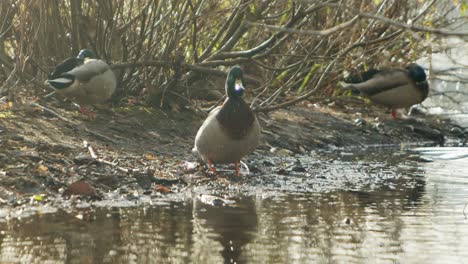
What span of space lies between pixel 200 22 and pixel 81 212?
14.5 ft

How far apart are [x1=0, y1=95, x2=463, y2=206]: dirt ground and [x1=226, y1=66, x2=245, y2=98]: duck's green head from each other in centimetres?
74

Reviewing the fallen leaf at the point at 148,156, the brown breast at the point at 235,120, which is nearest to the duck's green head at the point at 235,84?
the brown breast at the point at 235,120

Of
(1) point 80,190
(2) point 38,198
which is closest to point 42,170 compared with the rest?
(1) point 80,190

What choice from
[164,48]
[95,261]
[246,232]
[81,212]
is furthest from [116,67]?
[95,261]

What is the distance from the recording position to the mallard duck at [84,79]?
10.6 metres

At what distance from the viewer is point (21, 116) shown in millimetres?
10102

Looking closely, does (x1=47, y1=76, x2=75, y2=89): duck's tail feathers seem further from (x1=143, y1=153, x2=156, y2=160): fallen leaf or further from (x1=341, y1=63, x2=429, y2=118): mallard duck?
(x1=341, y1=63, x2=429, y2=118): mallard duck

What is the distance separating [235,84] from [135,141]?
60.4 inches

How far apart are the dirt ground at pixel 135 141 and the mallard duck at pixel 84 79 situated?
218 millimetres

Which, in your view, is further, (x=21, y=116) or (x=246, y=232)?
(x=21, y=116)

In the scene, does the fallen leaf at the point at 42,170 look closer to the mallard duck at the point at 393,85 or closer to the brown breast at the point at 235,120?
the brown breast at the point at 235,120

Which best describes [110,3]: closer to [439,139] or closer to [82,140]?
[82,140]

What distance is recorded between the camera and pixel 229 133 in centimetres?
887

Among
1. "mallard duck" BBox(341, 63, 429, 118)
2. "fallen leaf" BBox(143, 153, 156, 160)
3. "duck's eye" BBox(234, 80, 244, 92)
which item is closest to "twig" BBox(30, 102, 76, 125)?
"fallen leaf" BBox(143, 153, 156, 160)
